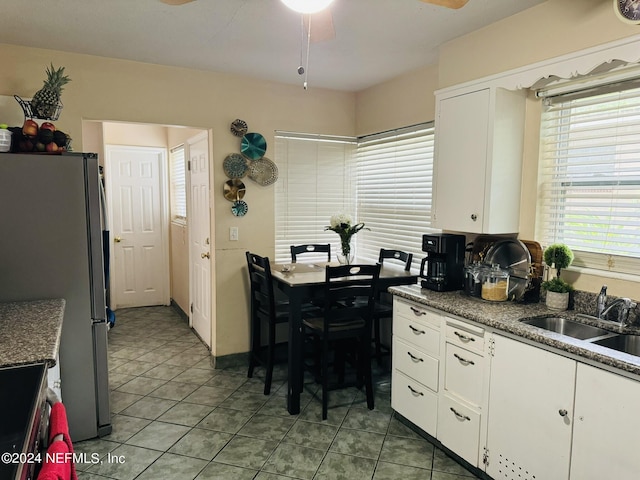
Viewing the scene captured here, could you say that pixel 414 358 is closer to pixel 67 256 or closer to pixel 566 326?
pixel 566 326

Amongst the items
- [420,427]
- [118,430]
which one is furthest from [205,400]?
[420,427]

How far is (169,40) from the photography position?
2.87 meters

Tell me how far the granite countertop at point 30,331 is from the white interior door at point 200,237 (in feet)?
5.39

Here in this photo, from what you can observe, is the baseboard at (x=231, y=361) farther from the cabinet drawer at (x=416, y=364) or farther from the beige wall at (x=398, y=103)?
the beige wall at (x=398, y=103)

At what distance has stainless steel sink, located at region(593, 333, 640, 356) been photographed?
195cm

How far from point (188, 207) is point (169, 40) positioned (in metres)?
2.01

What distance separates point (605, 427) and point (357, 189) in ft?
Result: 10.2

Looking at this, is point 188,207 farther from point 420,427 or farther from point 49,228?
point 420,427

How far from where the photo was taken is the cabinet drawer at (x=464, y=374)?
88.0 inches

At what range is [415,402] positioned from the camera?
270cm

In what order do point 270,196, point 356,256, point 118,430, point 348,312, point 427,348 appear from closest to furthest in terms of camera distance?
point 427,348, point 118,430, point 348,312, point 270,196, point 356,256

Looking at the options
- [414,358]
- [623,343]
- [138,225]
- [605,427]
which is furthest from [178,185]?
[605,427]

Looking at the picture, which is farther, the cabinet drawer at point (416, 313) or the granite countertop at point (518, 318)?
the cabinet drawer at point (416, 313)

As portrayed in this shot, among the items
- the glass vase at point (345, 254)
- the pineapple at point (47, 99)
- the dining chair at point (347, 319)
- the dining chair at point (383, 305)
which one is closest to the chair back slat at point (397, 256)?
the dining chair at point (383, 305)
